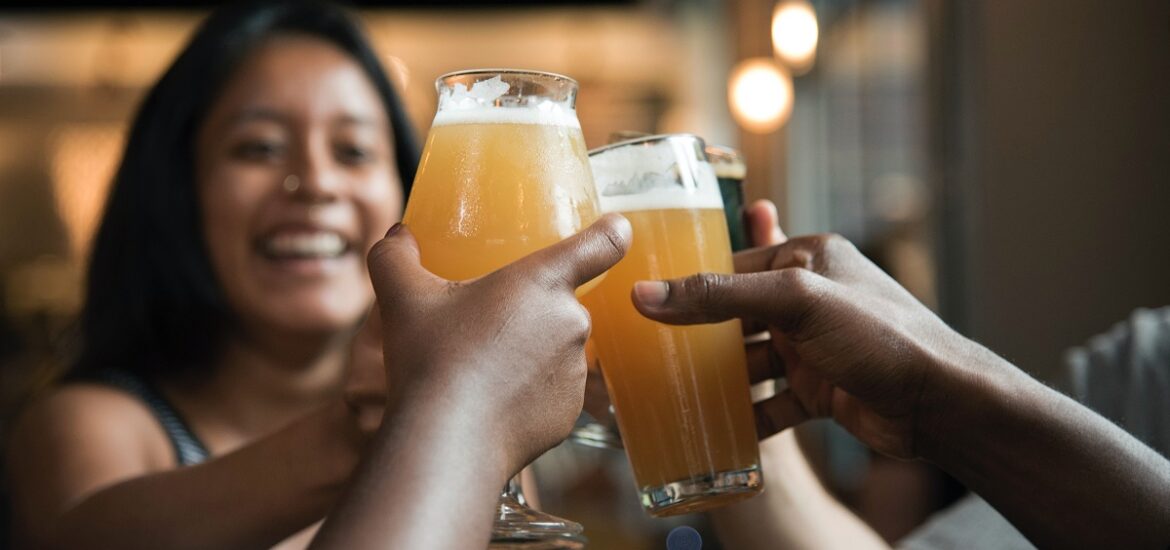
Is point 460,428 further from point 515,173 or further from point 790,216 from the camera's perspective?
point 790,216

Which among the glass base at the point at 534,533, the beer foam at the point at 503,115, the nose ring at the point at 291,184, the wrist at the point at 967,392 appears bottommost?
the glass base at the point at 534,533

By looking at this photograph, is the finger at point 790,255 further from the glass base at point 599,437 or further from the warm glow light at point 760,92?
the warm glow light at point 760,92

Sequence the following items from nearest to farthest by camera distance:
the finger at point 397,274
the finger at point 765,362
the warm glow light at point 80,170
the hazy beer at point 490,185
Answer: the finger at point 397,274 < the hazy beer at point 490,185 < the finger at point 765,362 < the warm glow light at point 80,170

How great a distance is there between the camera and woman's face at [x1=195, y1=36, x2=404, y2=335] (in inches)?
80.7

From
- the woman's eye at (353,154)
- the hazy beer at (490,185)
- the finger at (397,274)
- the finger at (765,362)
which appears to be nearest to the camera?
the finger at (397,274)

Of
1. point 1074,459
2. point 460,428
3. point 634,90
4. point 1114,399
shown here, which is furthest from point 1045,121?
point 634,90

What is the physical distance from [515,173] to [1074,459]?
2.19 ft

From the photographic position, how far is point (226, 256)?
6.88 feet

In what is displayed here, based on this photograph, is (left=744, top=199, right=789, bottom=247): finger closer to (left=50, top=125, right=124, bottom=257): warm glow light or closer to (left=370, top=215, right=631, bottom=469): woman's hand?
(left=370, top=215, right=631, bottom=469): woman's hand

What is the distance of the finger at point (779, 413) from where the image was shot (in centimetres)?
143

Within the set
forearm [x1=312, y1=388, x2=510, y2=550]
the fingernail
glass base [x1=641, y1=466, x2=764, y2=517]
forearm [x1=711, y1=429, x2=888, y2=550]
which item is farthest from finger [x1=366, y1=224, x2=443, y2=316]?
forearm [x1=711, y1=429, x2=888, y2=550]

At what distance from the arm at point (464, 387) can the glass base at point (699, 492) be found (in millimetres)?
328

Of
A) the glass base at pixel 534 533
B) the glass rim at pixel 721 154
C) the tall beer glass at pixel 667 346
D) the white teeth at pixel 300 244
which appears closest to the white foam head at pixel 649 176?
the tall beer glass at pixel 667 346

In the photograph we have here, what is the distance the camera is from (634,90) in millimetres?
7277
